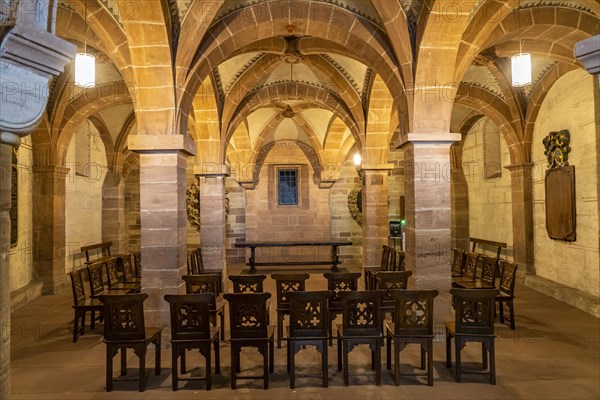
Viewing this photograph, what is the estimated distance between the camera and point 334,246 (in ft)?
31.9

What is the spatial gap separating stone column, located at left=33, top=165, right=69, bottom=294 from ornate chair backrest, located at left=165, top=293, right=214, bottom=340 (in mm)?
5358

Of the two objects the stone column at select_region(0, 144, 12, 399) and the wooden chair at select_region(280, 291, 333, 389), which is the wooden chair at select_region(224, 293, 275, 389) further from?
the stone column at select_region(0, 144, 12, 399)

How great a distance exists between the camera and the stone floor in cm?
312

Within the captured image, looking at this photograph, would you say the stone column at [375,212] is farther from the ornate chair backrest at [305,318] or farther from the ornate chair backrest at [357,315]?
the ornate chair backrest at [305,318]

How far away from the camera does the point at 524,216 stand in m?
7.37

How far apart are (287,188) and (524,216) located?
6.64 m

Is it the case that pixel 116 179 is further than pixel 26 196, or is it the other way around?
pixel 116 179

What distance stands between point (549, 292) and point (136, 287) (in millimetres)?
6649

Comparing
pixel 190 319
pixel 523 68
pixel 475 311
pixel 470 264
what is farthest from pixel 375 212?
pixel 190 319

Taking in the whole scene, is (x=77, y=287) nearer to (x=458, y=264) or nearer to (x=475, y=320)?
(x=475, y=320)

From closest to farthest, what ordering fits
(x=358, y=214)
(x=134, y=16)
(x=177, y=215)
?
(x=134, y=16)
(x=177, y=215)
(x=358, y=214)

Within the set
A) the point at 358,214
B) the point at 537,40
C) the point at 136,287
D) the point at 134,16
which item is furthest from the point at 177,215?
the point at 358,214

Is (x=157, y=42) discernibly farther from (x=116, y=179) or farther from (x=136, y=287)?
(x=116, y=179)

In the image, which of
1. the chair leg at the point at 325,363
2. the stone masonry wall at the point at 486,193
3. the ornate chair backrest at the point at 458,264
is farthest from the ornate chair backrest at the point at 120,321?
the stone masonry wall at the point at 486,193
